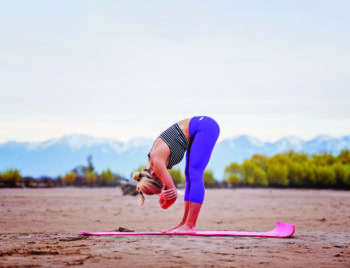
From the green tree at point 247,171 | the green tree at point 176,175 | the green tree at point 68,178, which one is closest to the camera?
the green tree at point 176,175

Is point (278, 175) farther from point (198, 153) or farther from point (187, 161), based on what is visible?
point (198, 153)

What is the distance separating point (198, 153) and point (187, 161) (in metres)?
0.31

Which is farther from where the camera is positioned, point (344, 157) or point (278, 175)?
point (344, 157)

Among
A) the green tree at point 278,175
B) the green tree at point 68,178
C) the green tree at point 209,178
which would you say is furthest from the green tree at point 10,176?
the green tree at point 278,175

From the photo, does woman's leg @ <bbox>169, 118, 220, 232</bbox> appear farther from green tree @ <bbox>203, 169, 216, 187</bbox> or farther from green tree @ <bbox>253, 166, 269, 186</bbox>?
green tree @ <bbox>253, 166, 269, 186</bbox>

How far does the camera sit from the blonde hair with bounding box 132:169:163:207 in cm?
719

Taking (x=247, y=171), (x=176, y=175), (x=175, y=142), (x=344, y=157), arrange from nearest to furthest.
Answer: (x=175, y=142) → (x=176, y=175) → (x=247, y=171) → (x=344, y=157)

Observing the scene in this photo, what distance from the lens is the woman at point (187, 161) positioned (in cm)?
719

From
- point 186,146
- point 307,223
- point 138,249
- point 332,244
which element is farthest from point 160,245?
point 307,223

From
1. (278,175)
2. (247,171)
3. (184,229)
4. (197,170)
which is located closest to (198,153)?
(197,170)

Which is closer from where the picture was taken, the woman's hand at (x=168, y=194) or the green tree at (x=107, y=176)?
the woman's hand at (x=168, y=194)

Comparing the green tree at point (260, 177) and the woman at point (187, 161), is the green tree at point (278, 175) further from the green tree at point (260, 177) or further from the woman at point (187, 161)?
the woman at point (187, 161)

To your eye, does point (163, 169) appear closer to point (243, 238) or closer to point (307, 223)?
point (243, 238)

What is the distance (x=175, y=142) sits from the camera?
24.4 feet
